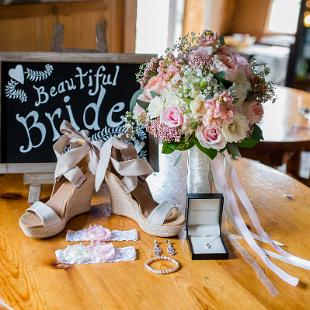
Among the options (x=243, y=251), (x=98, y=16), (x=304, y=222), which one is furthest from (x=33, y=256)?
→ (x=98, y=16)

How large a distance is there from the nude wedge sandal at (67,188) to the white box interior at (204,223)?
0.27 meters

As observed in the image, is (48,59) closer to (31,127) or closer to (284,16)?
(31,127)

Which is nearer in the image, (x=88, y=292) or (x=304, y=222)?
(x=88, y=292)

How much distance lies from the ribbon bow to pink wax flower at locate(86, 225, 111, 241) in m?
0.11

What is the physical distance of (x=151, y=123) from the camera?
111cm

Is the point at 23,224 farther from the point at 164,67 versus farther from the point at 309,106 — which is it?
the point at 309,106

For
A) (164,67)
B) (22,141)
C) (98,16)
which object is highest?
(98,16)

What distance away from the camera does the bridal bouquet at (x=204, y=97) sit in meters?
1.02

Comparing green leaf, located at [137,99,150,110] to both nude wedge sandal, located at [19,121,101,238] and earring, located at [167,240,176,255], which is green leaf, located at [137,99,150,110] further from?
earring, located at [167,240,176,255]

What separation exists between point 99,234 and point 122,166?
17 centimetres

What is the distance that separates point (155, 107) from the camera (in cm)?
108

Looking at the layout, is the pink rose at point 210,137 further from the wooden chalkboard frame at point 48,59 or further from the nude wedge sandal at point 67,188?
the wooden chalkboard frame at point 48,59

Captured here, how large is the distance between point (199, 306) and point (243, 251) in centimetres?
25

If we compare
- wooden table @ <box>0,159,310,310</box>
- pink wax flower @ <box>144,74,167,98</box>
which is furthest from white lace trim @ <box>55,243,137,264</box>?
pink wax flower @ <box>144,74,167,98</box>
